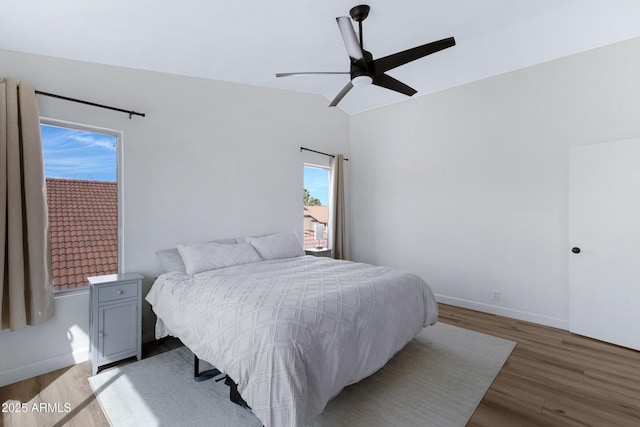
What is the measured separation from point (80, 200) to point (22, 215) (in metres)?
0.44

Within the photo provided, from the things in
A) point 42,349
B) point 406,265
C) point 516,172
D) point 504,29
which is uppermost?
point 504,29

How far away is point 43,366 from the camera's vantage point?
2408mm

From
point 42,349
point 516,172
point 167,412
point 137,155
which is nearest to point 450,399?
point 167,412

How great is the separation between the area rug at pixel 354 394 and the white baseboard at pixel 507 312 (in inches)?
41.5

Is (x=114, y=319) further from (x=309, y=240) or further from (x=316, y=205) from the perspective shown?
(x=316, y=205)

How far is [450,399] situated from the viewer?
2082mm

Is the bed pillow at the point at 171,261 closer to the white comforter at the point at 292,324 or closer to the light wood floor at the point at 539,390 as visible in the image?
the white comforter at the point at 292,324

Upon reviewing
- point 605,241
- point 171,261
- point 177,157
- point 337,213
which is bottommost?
point 171,261

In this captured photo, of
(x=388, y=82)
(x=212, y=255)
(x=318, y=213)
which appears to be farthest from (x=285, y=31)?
(x=318, y=213)

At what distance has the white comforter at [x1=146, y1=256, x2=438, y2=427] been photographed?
1.56 meters

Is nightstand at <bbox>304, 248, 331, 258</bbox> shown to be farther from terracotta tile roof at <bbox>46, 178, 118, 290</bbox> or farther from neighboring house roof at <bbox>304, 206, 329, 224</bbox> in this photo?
terracotta tile roof at <bbox>46, 178, 118, 290</bbox>

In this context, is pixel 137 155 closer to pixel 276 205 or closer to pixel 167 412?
pixel 276 205

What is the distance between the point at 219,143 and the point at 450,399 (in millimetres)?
3398

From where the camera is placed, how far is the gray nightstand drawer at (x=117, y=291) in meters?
2.43
